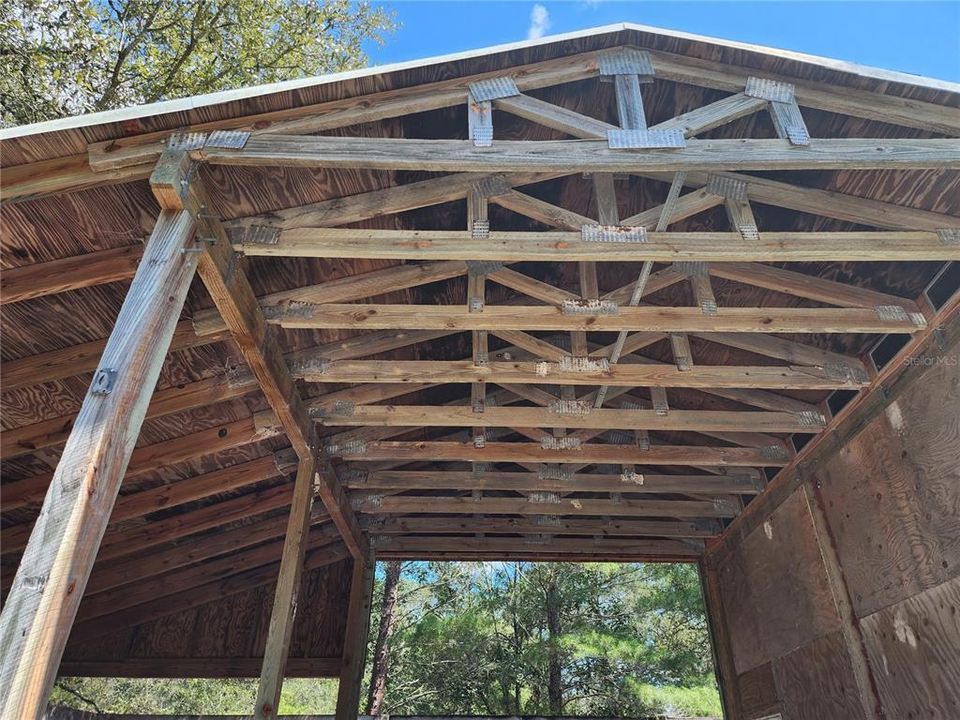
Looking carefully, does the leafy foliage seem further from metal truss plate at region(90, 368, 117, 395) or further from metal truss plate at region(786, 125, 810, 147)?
metal truss plate at region(90, 368, 117, 395)

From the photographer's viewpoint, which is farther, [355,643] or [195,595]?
[195,595]

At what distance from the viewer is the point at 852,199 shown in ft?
10.8

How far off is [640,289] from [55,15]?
7.18m

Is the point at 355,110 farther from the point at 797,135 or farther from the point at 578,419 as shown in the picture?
the point at 578,419

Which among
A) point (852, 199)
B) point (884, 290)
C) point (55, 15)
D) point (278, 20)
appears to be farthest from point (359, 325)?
point (278, 20)

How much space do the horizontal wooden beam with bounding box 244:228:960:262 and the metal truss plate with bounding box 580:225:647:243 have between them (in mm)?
21

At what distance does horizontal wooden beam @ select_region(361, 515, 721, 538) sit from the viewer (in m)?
6.95

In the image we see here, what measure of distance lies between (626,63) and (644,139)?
0.57 m

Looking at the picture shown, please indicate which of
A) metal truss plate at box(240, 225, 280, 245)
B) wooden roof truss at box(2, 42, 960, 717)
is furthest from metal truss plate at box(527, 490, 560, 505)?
metal truss plate at box(240, 225, 280, 245)

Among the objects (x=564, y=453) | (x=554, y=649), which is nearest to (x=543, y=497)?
(x=564, y=453)

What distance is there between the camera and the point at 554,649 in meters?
11.7

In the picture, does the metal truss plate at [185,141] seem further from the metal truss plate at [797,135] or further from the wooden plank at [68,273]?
the metal truss plate at [797,135]

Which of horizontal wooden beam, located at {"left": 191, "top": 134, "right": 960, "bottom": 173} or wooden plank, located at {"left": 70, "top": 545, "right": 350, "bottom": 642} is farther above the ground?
horizontal wooden beam, located at {"left": 191, "top": 134, "right": 960, "bottom": 173}

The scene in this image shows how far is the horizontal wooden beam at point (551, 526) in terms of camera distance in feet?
22.8
